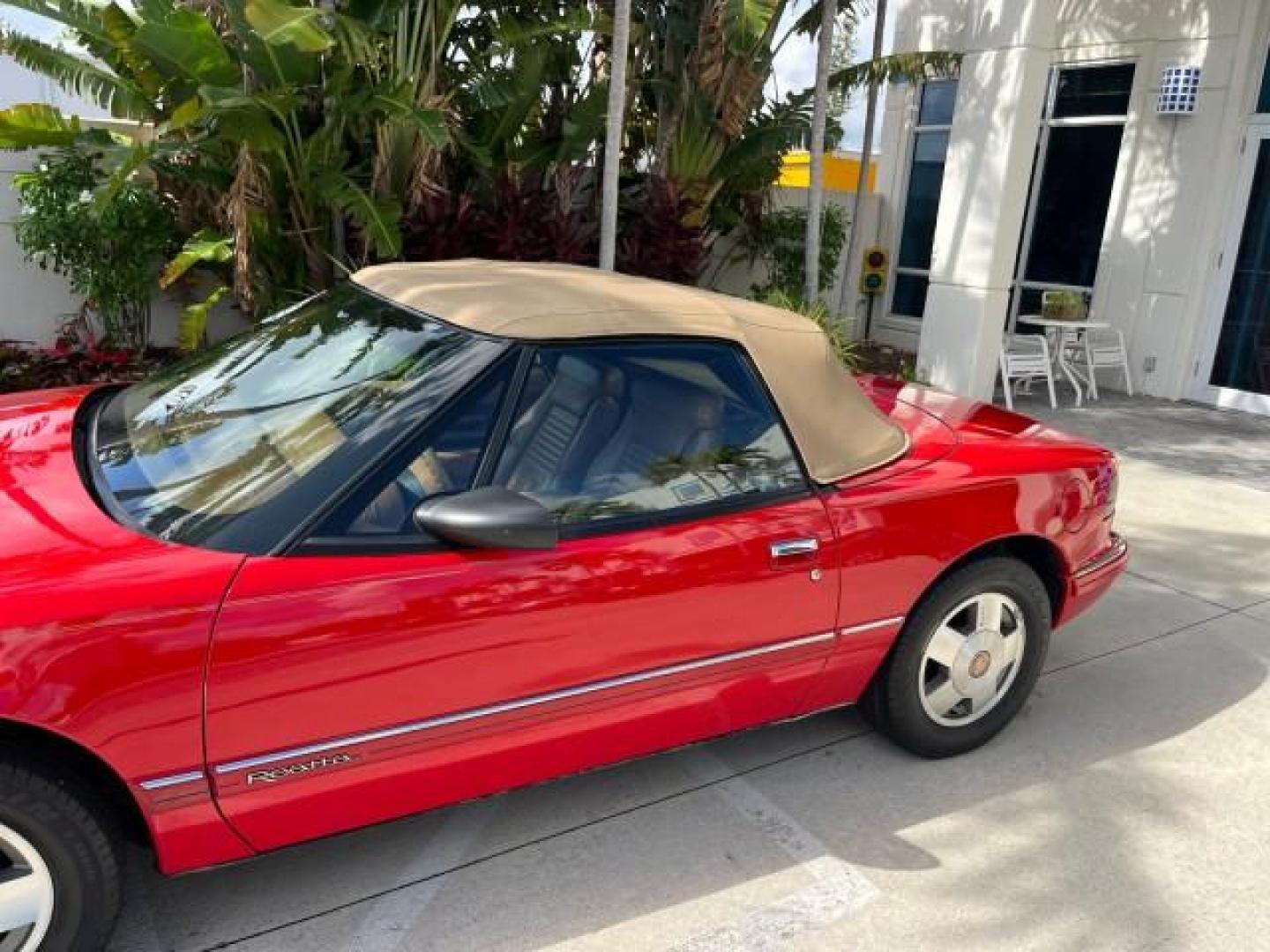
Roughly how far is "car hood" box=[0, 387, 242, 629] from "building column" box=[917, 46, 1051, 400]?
25.7 ft

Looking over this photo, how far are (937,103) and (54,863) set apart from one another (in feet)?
40.4

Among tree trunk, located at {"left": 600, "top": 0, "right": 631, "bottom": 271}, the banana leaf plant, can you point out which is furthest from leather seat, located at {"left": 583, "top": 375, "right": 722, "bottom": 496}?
tree trunk, located at {"left": 600, "top": 0, "right": 631, "bottom": 271}

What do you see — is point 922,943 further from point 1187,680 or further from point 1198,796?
point 1187,680

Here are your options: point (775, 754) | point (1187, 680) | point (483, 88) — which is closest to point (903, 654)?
point (775, 754)

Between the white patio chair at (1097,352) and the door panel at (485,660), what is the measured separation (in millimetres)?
8060

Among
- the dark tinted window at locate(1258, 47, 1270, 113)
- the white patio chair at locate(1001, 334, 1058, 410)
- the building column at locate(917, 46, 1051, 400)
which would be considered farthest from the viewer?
the white patio chair at locate(1001, 334, 1058, 410)

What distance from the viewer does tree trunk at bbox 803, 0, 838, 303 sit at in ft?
27.9

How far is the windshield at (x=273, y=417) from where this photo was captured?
2324mm

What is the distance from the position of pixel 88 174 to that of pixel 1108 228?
9330 millimetres

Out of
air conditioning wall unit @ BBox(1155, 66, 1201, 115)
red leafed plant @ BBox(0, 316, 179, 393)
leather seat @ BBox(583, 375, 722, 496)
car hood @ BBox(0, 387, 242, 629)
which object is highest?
air conditioning wall unit @ BBox(1155, 66, 1201, 115)

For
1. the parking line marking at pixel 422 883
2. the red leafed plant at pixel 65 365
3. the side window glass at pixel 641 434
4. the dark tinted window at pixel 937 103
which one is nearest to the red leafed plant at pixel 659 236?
the red leafed plant at pixel 65 365

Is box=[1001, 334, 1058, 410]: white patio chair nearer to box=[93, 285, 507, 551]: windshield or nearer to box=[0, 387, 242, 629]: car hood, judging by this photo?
box=[93, 285, 507, 551]: windshield

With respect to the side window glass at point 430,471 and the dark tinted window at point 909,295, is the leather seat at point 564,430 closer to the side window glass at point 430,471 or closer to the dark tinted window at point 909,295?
the side window glass at point 430,471

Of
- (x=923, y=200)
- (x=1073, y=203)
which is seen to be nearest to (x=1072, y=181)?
(x=1073, y=203)
